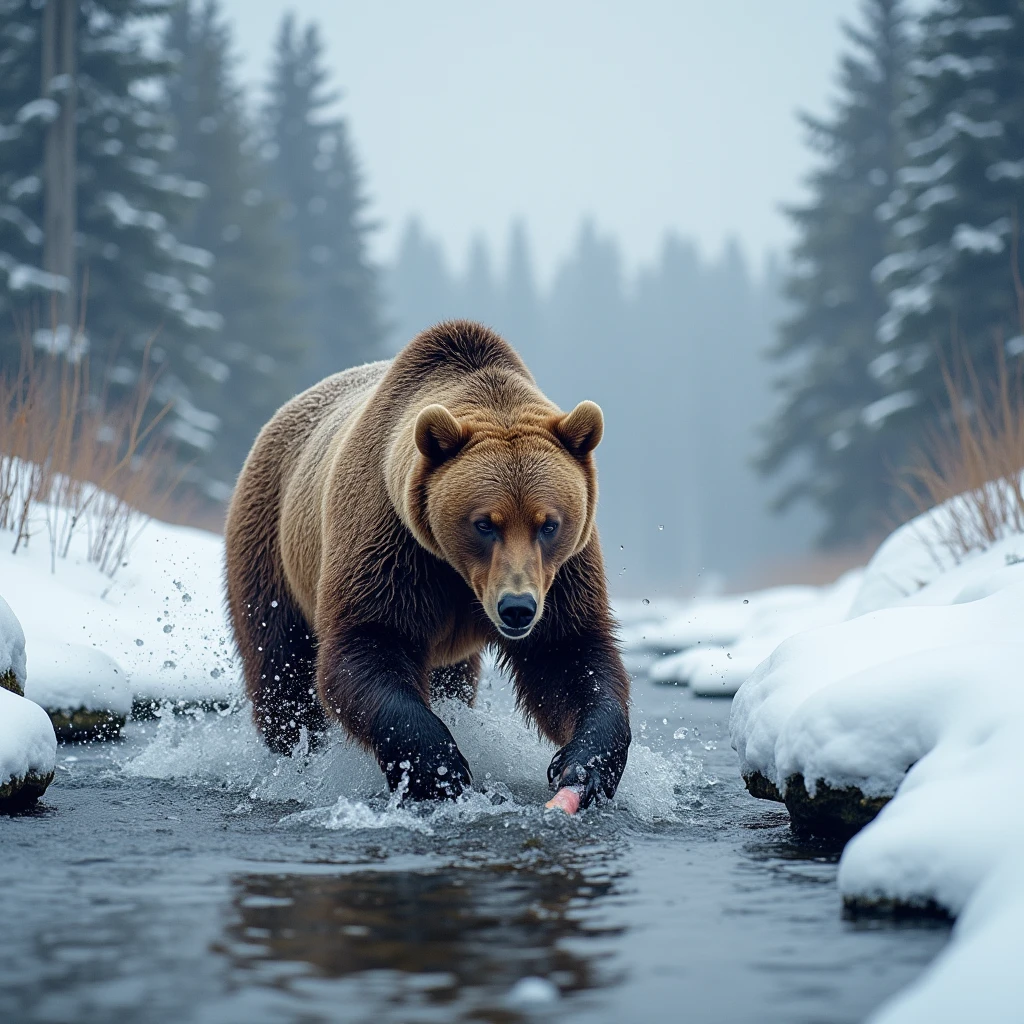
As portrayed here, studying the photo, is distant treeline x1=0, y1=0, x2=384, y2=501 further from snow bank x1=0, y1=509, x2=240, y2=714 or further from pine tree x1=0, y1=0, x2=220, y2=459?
snow bank x1=0, y1=509, x2=240, y2=714

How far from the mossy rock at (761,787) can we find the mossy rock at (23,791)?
2.33 meters

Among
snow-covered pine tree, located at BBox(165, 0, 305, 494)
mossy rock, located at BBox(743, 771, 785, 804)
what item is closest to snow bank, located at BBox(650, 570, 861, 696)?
mossy rock, located at BBox(743, 771, 785, 804)

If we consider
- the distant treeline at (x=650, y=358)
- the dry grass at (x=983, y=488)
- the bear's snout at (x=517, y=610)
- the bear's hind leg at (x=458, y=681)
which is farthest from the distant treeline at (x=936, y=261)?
the distant treeline at (x=650, y=358)

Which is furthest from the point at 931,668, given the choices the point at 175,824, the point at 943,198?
the point at 943,198

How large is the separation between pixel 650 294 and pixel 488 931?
67.0m

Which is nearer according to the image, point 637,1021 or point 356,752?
point 637,1021

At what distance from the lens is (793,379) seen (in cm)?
2412

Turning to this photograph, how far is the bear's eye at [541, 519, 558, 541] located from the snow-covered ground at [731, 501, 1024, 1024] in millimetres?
881

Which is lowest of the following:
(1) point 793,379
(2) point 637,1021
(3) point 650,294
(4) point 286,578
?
(2) point 637,1021

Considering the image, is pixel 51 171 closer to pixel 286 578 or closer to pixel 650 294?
pixel 286 578

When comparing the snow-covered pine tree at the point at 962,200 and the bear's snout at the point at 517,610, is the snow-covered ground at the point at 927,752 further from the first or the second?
the snow-covered pine tree at the point at 962,200

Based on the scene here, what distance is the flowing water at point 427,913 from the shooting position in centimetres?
236

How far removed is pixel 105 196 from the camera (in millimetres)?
17781

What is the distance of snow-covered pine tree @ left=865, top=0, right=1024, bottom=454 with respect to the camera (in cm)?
1623
